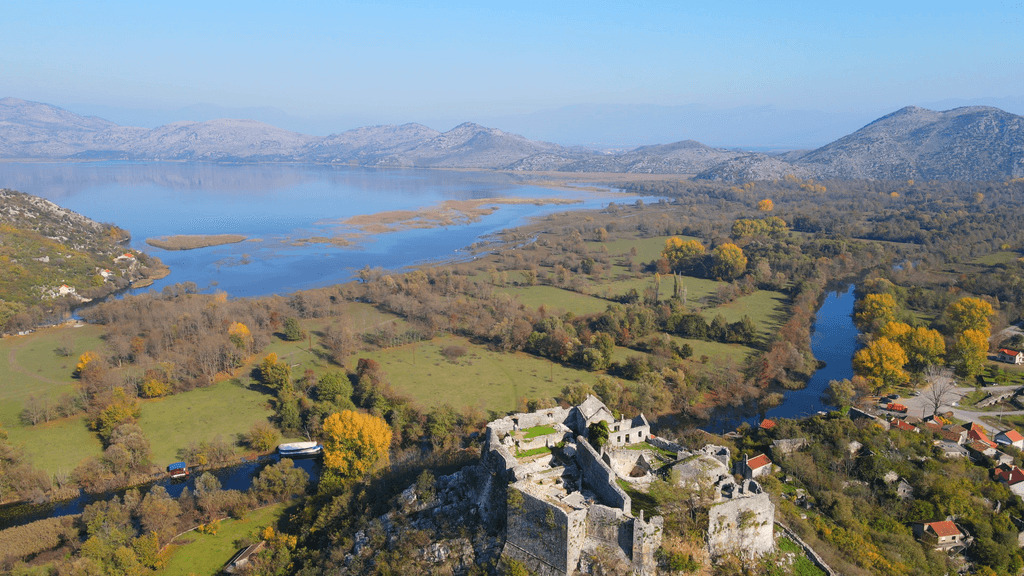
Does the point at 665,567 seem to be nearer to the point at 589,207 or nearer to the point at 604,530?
the point at 604,530

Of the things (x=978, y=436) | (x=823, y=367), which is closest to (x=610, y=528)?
(x=978, y=436)

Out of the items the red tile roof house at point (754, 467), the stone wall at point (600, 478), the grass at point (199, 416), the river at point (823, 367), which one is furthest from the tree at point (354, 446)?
the river at point (823, 367)

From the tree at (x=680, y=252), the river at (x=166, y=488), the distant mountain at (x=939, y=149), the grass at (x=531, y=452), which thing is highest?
the distant mountain at (x=939, y=149)

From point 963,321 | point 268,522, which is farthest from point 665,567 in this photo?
point 963,321

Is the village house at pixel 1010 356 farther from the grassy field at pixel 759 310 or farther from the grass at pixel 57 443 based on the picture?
the grass at pixel 57 443

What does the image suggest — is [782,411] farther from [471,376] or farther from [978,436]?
[471,376]
